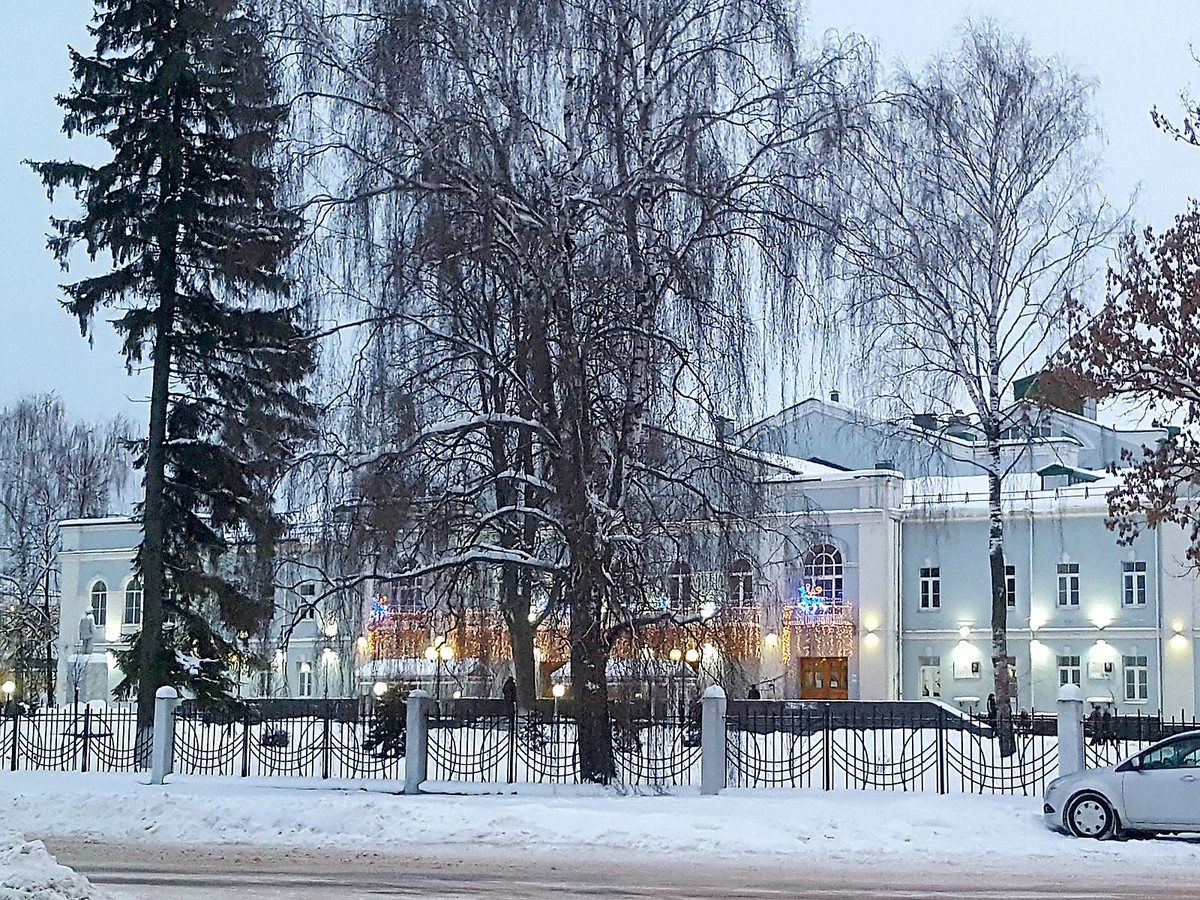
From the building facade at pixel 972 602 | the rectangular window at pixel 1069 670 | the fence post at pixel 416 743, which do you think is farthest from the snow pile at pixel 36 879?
the rectangular window at pixel 1069 670

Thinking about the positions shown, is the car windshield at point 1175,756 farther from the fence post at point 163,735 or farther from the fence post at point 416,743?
the fence post at point 163,735

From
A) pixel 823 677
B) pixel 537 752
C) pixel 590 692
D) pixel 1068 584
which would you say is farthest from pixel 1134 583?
pixel 590 692

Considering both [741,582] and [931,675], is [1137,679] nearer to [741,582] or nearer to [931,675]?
[931,675]

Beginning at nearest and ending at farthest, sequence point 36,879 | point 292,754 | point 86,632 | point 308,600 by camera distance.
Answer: point 36,879 < point 308,600 < point 292,754 < point 86,632

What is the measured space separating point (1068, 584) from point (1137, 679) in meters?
3.88

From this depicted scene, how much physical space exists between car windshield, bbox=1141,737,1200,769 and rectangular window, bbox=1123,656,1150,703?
3454 cm

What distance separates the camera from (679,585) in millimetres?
21719

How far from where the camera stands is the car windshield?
18078 mm

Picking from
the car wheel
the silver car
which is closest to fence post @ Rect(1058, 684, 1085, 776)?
the silver car

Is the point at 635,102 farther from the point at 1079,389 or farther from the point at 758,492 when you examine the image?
the point at 1079,389

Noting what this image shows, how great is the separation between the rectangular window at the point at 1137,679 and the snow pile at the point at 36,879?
44.8 metres

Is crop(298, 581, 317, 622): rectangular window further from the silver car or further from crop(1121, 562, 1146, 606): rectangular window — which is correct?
crop(1121, 562, 1146, 606): rectangular window

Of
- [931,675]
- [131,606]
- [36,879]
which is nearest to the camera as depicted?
[36,879]

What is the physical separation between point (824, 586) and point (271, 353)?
32.0m
